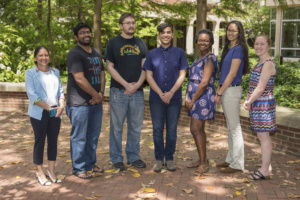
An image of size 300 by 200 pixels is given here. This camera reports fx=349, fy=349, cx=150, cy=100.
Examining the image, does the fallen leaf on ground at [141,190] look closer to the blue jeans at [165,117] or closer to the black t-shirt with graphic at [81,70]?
the blue jeans at [165,117]

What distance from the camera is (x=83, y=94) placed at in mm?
4766

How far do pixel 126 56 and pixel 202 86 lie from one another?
1.18m

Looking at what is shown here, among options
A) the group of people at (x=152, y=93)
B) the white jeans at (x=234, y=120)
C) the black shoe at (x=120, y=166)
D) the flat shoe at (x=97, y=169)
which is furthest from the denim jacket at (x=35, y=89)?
the white jeans at (x=234, y=120)

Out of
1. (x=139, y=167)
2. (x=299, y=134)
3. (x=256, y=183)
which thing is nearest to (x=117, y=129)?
(x=139, y=167)

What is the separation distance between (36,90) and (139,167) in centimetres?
194

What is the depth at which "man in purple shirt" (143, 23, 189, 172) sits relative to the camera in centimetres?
489

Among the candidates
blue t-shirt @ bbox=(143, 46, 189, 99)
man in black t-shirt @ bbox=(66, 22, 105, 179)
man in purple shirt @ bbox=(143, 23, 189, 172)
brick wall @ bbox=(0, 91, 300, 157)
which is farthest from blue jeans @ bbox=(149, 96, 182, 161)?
brick wall @ bbox=(0, 91, 300, 157)

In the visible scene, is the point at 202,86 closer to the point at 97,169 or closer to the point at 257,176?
the point at 257,176

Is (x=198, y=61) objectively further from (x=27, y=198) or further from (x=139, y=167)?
(x=27, y=198)

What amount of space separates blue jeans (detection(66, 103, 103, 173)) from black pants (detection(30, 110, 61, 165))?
0.81ft

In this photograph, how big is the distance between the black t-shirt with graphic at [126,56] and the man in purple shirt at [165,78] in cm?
19

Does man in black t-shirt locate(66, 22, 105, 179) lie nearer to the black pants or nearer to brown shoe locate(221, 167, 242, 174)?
the black pants

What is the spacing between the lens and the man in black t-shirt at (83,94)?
4.62 meters

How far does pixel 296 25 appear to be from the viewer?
24.6m
